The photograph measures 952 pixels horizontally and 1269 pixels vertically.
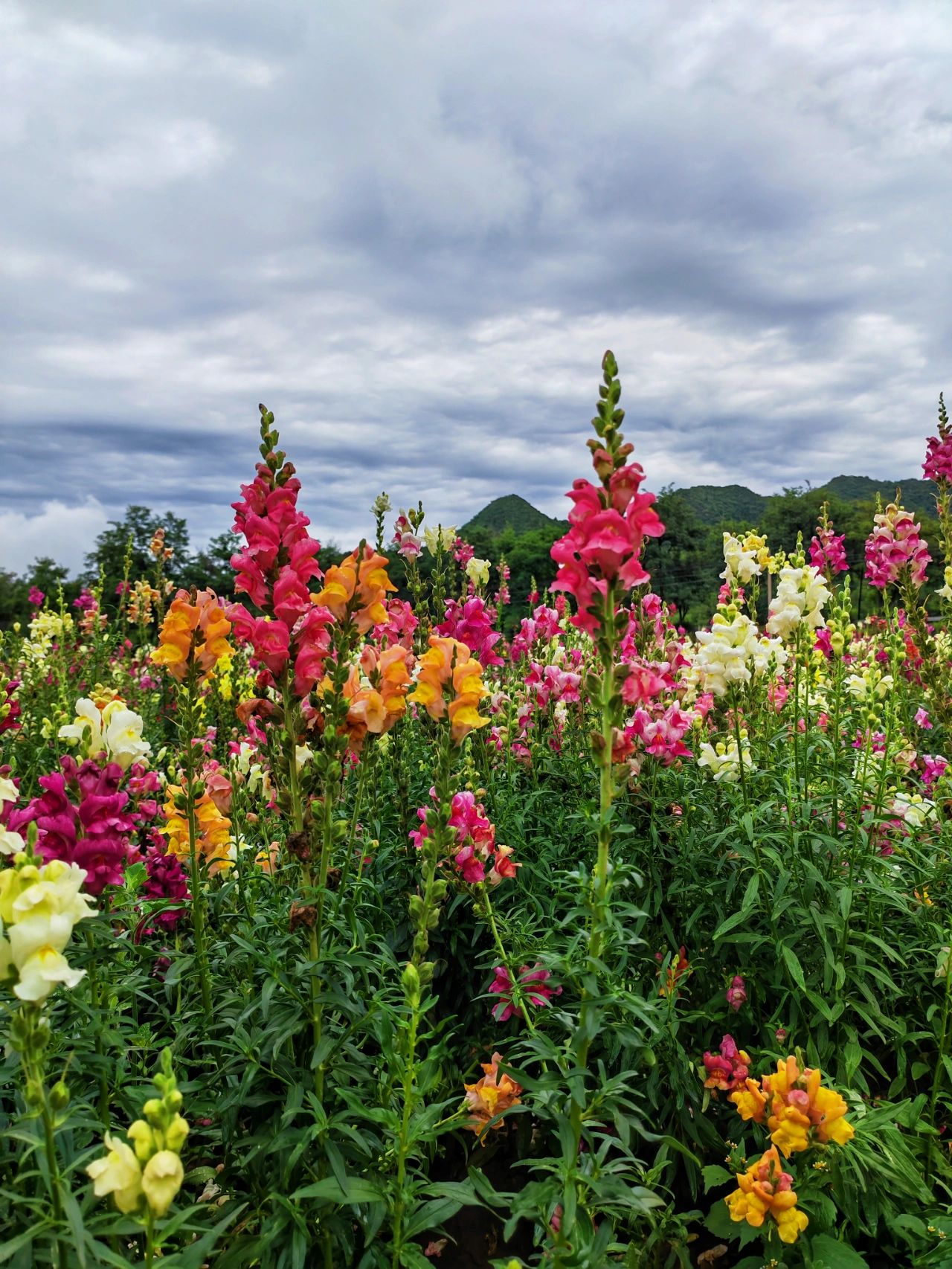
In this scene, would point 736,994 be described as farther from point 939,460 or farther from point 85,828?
point 939,460

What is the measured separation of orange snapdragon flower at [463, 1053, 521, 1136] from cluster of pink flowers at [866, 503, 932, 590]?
4.20 meters

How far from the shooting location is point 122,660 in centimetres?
1191

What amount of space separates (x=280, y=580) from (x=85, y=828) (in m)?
0.97

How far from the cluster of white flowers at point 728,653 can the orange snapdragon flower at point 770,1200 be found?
1.87 m

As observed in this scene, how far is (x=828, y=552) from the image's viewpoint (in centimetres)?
576

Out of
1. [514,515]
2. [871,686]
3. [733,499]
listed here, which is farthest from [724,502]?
[871,686]

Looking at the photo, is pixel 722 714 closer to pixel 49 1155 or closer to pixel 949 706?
pixel 949 706

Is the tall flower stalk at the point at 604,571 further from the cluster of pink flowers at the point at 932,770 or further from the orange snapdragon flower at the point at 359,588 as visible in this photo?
the cluster of pink flowers at the point at 932,770

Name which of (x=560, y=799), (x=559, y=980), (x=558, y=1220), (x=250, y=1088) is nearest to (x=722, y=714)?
(x=560, y=799)

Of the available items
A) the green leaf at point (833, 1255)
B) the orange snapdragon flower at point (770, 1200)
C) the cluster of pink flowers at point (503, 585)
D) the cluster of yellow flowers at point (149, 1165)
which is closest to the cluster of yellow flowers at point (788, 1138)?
the orange snapdragon flower at point (770, 1200)

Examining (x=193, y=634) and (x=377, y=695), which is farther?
(x=193, y=634)

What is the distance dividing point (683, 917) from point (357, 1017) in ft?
6.10

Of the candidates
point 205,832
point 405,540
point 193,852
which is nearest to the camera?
point 193,852

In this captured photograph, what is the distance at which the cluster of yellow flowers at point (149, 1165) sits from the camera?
1.50 meters
